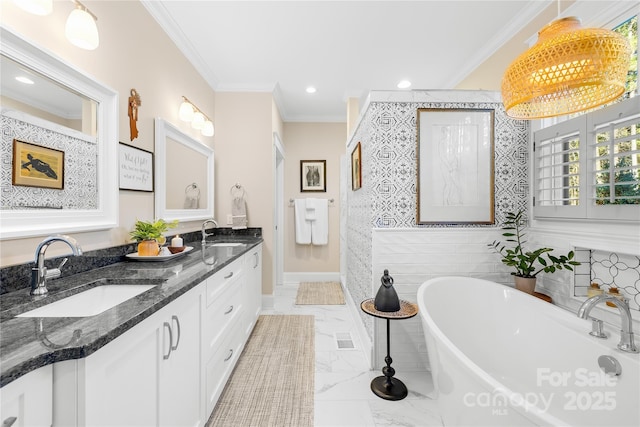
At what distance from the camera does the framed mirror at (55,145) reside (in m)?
1.08

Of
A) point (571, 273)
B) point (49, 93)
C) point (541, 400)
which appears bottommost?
point (541, 400)

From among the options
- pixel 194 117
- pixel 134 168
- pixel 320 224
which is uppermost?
pixel 194 117

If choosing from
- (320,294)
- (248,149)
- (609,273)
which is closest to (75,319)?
(609,273)

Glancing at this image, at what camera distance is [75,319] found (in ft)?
2.79

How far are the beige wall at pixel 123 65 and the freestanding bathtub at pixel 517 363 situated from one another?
1.80 meters

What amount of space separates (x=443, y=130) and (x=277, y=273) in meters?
2.97

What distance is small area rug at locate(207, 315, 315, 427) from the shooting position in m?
1.61

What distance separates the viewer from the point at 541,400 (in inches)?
53.1

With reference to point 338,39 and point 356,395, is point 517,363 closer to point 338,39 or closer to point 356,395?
point 356,395

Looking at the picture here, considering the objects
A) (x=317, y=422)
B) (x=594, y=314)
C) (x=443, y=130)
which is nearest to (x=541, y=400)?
(x=594, y=314)

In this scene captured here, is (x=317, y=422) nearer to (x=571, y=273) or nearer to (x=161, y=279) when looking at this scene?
(x=161, y=279)

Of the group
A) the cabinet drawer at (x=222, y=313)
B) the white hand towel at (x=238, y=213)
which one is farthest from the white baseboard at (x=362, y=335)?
the white hand towel at (x=238, y=213)

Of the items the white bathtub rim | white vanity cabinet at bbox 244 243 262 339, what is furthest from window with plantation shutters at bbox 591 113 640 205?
white vanity cabinet at bbox 244 243 262 339

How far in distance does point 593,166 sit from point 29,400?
2.44m
